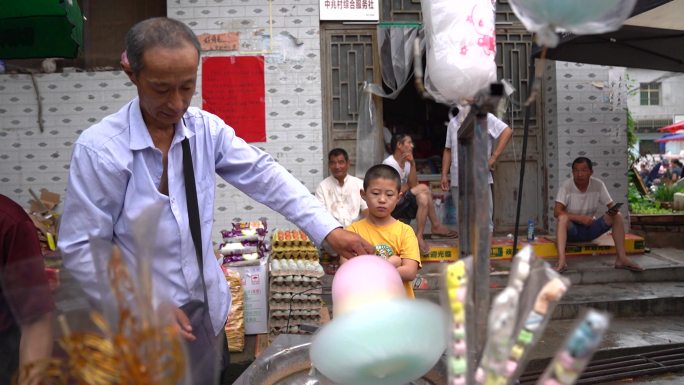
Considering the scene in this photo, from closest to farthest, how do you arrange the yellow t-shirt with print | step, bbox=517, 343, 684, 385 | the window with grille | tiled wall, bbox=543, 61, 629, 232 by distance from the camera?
1. the yellow t-shirt with print
2. step, bbox=517, 343, 684, 385
3. tiled wall, bbox=543, 61, 629, 232
4. the window with grille

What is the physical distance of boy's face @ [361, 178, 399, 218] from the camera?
3.34 m

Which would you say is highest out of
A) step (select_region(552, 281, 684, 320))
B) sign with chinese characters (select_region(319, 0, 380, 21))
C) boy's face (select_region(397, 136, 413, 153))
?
sign with chinese characters (select_region(319, 0, 380, 21))

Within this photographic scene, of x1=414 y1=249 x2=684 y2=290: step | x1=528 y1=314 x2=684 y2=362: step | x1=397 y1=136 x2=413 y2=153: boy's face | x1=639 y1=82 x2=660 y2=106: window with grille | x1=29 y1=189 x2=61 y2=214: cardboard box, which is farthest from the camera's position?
x1=639 y1=82 x2=660 y2=106: window with grille

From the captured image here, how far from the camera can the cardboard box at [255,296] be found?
508 cm

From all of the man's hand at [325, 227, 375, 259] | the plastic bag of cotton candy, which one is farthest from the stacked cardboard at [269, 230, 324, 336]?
the man's hand at [325, 227, 375, 259]

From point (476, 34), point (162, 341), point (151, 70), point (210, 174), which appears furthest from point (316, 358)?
point (476, 34)

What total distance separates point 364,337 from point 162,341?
34 centimetres

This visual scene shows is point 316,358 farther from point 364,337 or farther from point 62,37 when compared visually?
point 62,37

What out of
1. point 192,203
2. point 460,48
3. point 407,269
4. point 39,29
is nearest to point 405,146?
point 407,269

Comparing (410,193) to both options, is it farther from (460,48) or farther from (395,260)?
(460,48)

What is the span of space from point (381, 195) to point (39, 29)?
86.4 inches

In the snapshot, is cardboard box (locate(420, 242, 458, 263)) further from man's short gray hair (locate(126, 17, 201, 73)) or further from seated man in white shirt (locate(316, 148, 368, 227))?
man's short gray hair (locate(126, 17, 201, 73))

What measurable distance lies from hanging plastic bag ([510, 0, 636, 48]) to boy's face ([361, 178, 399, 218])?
7.41ft

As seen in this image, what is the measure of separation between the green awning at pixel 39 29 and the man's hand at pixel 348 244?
2.17 m
